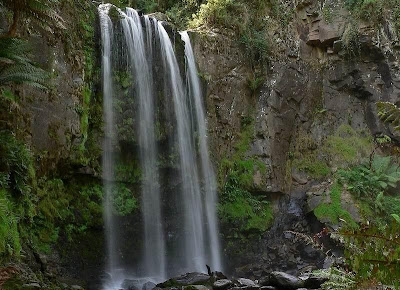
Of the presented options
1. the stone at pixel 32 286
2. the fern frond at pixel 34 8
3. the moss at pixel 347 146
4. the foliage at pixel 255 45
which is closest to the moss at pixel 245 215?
the moss at pixel 347 146

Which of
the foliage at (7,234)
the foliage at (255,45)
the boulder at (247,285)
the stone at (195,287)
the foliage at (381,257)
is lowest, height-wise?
the boulder at (247,285)

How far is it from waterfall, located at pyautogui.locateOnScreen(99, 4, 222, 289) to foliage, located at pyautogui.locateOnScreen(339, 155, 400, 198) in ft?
14.2

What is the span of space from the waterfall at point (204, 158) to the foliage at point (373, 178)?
421 cm

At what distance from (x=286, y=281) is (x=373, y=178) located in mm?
6868

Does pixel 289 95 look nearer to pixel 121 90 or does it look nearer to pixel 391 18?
pixel 391 18

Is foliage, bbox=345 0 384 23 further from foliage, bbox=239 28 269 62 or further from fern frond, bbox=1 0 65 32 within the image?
fern frond, bbox=1 0 65 32

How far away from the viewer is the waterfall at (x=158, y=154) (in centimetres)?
1027

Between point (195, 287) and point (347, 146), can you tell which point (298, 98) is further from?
point (195, 287)

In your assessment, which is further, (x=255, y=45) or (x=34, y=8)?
(x=255, y=45)

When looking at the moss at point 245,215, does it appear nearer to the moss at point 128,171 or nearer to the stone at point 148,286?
the moss at point 128,171

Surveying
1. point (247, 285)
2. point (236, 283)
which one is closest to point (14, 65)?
point (247, 285)

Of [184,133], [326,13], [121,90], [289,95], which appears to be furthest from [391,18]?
[121,90]

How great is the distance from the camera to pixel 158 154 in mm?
→ 11008

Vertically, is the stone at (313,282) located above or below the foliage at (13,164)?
below
